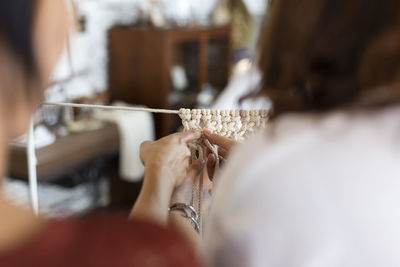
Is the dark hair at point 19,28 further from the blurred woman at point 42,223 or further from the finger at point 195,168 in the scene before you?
the finger at point 195,168

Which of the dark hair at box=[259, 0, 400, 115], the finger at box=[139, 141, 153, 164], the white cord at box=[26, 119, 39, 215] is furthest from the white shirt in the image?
the white cord at box=[26, 119, 39, 215]

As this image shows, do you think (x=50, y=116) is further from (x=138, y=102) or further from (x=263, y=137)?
(x=263, y=137)

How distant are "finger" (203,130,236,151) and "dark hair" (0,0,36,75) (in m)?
0.44

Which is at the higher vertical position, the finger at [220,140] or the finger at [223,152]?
the finger at [220,140]

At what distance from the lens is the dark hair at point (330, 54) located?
436mm

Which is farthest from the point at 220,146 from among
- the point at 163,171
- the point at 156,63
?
the point at 156,63

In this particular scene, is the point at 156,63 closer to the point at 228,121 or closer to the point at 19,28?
the point at 228,121

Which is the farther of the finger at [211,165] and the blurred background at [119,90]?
the blurred background at [119,90]

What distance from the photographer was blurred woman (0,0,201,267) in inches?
15.7

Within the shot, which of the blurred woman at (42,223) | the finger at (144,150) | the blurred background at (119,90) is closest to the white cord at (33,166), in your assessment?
the finger at (144,150)

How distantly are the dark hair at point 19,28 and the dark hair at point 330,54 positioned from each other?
227mm

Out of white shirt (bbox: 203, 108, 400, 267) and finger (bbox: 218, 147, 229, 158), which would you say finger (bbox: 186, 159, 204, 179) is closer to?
finger (bbox: 218, 147, 229, 158)

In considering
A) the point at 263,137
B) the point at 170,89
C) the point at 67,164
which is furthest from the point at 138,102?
the point at 263,137

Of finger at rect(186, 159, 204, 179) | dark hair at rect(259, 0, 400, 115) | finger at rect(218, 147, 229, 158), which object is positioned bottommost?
finger at rect(186, 159, 204, 179)
